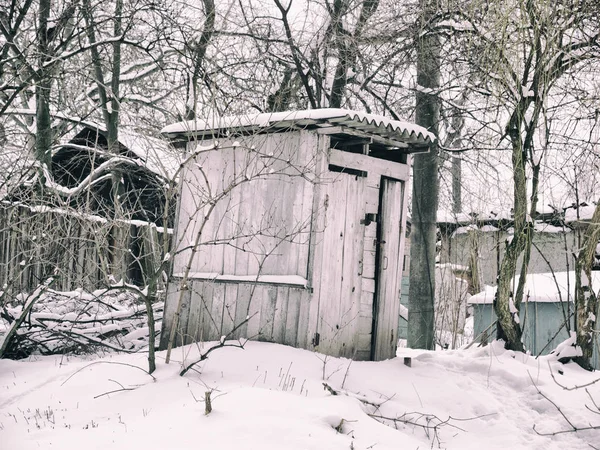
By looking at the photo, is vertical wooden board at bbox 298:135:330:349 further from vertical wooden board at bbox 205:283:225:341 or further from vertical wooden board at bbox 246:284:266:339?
vertical wooden board at bbox 205:283:225:341

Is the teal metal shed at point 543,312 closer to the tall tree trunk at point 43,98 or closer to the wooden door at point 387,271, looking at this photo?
the wooden door at point 387,271

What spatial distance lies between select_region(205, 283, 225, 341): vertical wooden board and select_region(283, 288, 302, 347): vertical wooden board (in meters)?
0.88

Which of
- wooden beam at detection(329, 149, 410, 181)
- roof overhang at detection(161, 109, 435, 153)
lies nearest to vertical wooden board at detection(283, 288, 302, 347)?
wooden beam at detection(329, 149, 410, 181)

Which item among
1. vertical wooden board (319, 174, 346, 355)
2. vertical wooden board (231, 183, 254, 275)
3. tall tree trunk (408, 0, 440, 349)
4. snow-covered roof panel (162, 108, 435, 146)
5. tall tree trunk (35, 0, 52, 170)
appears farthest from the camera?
tall tree trunk (35, 0, 52, 170)

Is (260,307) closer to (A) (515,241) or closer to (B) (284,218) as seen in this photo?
(B) (284,218)

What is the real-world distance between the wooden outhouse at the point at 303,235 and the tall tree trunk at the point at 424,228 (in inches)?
96.8

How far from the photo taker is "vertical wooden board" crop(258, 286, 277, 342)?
7.45 m

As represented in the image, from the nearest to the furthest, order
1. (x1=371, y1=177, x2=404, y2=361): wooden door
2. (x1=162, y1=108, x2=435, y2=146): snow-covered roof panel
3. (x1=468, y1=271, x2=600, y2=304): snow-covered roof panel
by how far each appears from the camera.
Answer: (x1=162, y1=108, x2=435, y2=146): snow-covered roof panel
(x1=371, y1=177, x2=404, y2=361): wooden door
(x1=468, y1=271, x2=600, y2=304): snow-covered roof panel

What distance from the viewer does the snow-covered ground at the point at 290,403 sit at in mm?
4797

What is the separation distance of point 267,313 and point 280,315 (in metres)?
0.16

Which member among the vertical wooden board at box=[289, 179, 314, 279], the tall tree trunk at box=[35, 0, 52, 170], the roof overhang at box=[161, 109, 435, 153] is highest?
the tall tree trunk at box=[35, 0, 52, 170]

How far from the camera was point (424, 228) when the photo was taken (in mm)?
10852

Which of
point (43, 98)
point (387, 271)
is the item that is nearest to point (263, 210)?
point (387, 271)

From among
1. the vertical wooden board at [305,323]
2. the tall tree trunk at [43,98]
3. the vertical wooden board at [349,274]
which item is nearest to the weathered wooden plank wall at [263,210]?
Result: the vertical wooden board at [305,323]
